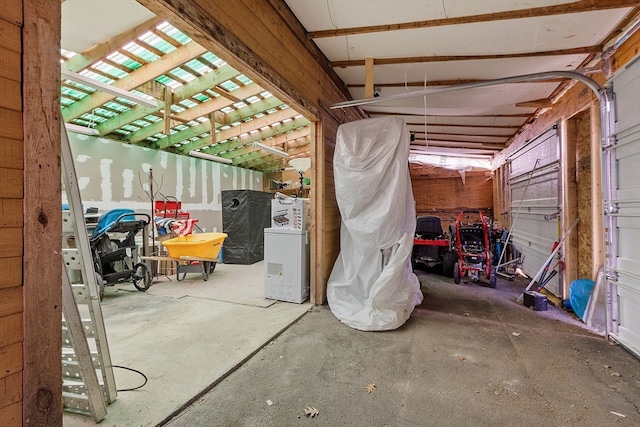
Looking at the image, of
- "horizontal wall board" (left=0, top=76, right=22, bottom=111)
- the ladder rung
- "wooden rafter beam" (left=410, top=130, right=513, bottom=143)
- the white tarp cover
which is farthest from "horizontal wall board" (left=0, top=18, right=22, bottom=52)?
"wooden rafter beam" (left=410, top=130, right=513, bottom=143)

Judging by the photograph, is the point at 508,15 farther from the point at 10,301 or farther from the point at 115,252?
the point at 115,252

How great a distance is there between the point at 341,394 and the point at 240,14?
274cm

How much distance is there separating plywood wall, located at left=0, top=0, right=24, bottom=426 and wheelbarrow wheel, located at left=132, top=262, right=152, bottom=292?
147 inches

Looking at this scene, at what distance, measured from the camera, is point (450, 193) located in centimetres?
809

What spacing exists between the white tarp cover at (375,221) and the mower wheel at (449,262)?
6.98ft

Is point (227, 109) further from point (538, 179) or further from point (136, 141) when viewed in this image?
point (538, 179)

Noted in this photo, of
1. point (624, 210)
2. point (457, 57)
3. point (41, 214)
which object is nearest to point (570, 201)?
point (624, 210)

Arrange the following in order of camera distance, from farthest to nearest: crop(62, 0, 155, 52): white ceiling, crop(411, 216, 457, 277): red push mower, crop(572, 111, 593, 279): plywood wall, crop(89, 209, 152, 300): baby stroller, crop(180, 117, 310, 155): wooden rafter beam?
crop(180, 117, 310, 155): wooden rafter beam
crop(411, 216, 457, 277): red push mower
crop(89, 209, 152, 300): baby stroller
crop(572, 111, 593, 279): plywood wall
crop(62, 0, 155, 52): white ceiling

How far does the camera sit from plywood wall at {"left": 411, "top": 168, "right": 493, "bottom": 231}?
7832mm

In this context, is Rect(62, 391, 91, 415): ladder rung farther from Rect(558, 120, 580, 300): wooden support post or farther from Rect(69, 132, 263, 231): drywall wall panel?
Rect(558, 120, 580, 300): wooden support post

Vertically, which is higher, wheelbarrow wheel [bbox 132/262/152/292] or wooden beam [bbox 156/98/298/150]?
wooden beam [bbox 156/98/298/150]

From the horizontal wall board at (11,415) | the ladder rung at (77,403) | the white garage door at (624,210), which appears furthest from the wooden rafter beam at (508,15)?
the ladder rung at (77,403)

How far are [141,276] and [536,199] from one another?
20.9ft

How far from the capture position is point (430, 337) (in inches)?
107
